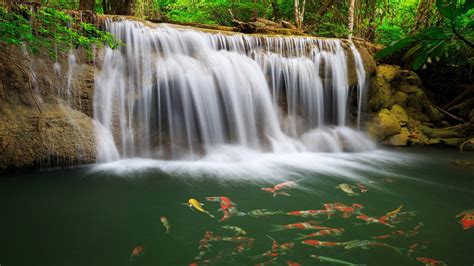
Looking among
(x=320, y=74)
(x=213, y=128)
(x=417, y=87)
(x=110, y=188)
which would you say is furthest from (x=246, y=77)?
(x=417, y=87)

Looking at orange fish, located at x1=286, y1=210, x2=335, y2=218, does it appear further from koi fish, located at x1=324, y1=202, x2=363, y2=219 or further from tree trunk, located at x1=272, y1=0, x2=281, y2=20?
tree trunk, located at x1=272, y1=0, x2=281, y2=20

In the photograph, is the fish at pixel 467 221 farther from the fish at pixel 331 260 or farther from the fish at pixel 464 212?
the fish at pixel 331 260

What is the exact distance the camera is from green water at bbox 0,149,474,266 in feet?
7.42

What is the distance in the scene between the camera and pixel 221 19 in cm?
1400

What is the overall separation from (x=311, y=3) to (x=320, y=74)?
9.04m

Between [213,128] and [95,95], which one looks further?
[213,128]

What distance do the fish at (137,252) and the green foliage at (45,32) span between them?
2342 mm

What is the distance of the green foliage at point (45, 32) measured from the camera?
3.13 meters

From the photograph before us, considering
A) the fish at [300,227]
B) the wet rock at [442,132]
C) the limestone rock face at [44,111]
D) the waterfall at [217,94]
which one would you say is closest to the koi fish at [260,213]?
the fish at [300,227]

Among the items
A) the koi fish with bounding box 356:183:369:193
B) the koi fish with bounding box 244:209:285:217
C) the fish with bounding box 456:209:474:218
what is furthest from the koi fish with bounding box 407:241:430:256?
the koi fish with bounding box 356:183:369:193

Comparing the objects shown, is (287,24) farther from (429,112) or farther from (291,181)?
(291,181)

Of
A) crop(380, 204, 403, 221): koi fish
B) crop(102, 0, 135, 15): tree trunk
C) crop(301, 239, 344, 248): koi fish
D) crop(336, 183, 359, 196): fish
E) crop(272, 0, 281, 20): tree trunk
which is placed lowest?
crop(336, 183, 359, 196): fish

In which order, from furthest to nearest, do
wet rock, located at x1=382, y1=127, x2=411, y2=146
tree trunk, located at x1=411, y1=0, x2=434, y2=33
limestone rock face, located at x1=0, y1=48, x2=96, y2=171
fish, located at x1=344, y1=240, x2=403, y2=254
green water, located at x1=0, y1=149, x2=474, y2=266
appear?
tree trunk, located at x1=411, y1=0, x2=434, y2=33 < wet rock, located at x1=382, y1=127, x2=411, y2=146 < limestone rock face, located at x1=0, y1=48, x2=96, y2=171 < fish, located at x1=344, y1=240, x2=403, y2=254 < green water, located at x1=0, y1=149, x2=474, y2=266

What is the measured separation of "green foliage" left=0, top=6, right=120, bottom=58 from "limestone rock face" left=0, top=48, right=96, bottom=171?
29cm
